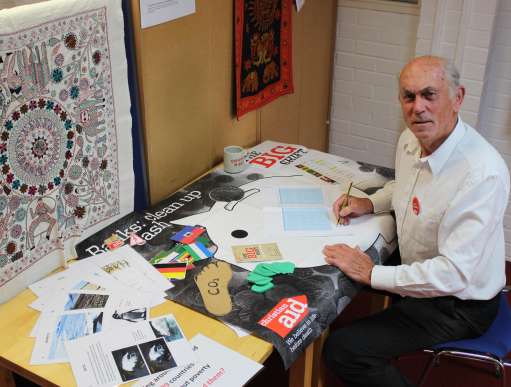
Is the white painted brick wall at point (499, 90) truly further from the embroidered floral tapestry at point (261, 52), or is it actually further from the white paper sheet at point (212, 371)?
the white paper sheet at point (212, 371)

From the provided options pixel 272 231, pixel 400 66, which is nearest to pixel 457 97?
pixel 272 231

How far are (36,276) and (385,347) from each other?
1118 millimetres

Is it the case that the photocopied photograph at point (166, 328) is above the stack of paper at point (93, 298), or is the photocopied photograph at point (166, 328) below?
below

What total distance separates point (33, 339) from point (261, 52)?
1.66 meters

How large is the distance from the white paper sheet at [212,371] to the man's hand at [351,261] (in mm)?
520

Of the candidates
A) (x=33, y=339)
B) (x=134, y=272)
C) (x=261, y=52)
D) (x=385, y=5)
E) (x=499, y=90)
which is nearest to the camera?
(x=33, y=339)

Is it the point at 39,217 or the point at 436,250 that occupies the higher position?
the point at 39,217

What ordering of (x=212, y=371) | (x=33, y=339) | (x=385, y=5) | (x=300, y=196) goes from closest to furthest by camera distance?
(x=212, y=371)
(x=33, y=339)
(x=300, y=196)
(x=385, y=5)

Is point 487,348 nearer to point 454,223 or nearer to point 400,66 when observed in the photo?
point 454,223

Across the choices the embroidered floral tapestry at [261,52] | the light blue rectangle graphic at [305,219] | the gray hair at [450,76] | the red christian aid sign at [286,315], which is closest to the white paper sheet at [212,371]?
the red christian aid sign at [286,315]

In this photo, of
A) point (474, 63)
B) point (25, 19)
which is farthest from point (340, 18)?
point (25, 19)

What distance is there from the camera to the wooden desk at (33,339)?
61.0 inches

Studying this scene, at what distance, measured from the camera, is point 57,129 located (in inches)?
72.9

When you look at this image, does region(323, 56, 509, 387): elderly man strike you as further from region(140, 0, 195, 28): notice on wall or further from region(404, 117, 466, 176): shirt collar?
region(140, 0, 195, 28): notice on wall
